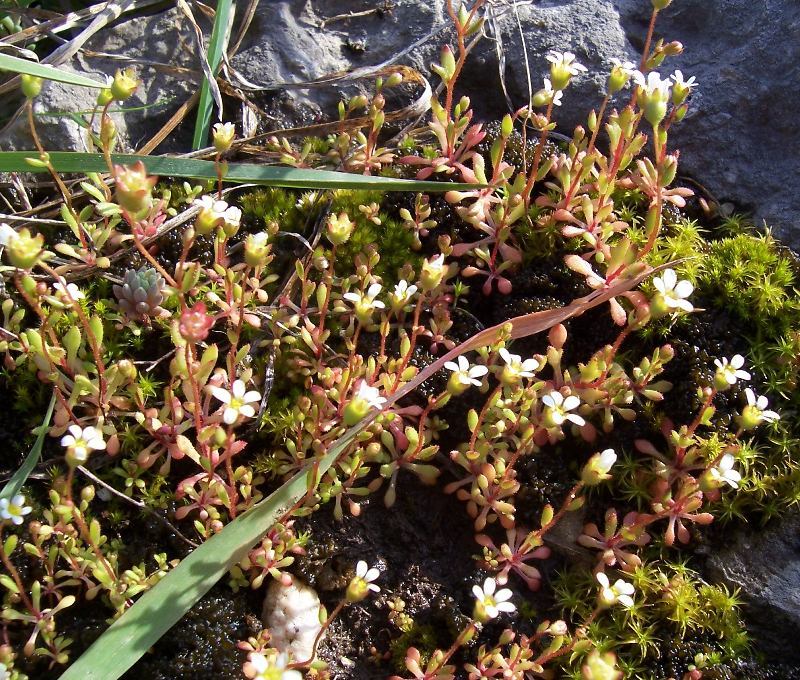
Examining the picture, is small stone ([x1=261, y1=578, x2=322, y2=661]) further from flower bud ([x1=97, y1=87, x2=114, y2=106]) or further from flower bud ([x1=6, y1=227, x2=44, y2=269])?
flower bud ([x1=97, y1=87, x2=114, y2=106])

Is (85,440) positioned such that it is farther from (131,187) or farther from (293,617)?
(293,617)

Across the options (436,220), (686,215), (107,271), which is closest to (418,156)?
(436,220)

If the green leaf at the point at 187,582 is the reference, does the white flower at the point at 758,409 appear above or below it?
above

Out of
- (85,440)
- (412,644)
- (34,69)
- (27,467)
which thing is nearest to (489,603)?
(412,644)

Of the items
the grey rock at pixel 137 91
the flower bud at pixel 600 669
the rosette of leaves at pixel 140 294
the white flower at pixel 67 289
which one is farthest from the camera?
the grey rock at pixel 137 91

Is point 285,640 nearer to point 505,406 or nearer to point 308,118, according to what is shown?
point 505,406

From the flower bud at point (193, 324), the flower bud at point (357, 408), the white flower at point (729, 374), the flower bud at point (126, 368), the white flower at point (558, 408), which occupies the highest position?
the flower bud at point (193, 324)

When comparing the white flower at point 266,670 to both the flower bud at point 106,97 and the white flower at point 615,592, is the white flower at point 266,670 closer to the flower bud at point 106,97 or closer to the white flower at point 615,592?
the white flower at point 615,592

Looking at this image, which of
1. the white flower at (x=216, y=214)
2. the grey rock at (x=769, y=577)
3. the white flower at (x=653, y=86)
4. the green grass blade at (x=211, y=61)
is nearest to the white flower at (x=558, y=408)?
the grey rock at (x=769, y=577)
